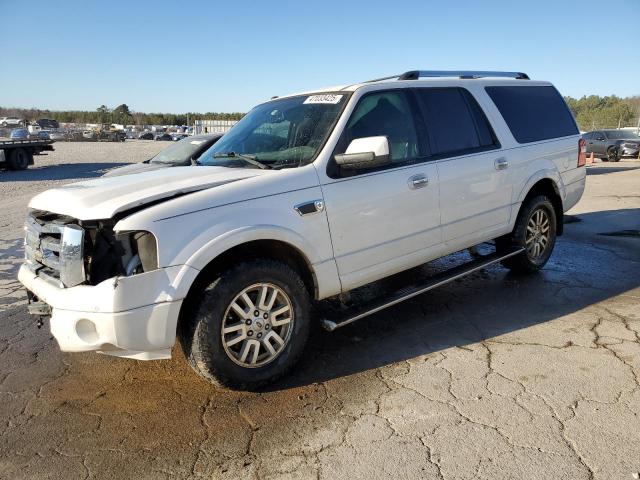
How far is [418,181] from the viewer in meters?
4.05

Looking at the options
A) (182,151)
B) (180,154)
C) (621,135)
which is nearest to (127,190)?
(180,154)

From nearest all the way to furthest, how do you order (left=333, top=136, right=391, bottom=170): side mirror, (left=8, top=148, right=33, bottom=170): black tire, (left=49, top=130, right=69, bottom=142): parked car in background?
(left=333, top=136, right=391, bottom=170): side mirror < (left=8, top=148, right=33, bottom=170): black tire < (left=49, top=130, right=69, bottom=142): parked car in background

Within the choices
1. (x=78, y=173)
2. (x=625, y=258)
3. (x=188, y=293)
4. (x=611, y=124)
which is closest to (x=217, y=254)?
(x=188, y=293)

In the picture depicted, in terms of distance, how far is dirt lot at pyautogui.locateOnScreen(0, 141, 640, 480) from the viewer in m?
2.64

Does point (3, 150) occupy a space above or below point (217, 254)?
above

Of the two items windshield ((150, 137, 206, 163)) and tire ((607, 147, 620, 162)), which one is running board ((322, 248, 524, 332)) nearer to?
windshield ((150, 137, 206, 163))

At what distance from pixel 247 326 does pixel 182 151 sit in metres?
7.10

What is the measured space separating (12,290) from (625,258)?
7.28 meters

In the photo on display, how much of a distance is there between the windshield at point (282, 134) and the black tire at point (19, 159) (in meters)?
20.2

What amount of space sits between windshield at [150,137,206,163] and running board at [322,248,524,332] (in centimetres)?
606

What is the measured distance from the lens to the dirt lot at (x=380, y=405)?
264 centimetres

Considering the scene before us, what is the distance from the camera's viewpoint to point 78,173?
2002 cm

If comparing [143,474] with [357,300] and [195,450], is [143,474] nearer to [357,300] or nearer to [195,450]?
[195,450]

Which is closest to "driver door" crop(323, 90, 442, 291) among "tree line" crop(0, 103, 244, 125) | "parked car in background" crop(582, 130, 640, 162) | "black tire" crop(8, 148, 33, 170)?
"black tire" crop(8, 148, 33, 170)
